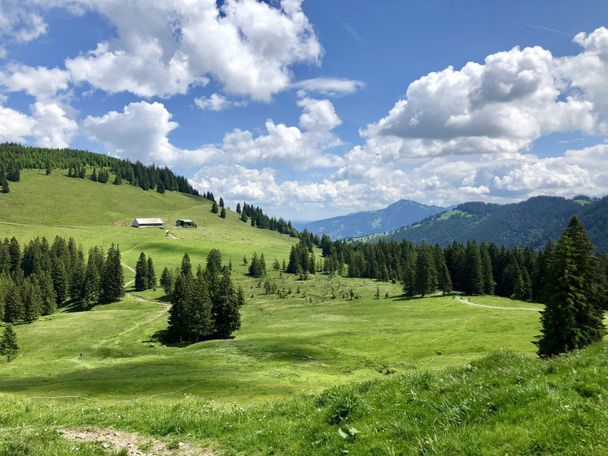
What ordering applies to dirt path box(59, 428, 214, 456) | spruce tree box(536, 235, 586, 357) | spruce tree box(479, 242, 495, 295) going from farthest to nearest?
1. spruce tree box(479, 242, 495, 295)
2. spruce tree box(536, 235, 586, 357)
3. dirt path box(59, 428, 214, 456)

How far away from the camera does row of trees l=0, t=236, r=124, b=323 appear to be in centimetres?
11825

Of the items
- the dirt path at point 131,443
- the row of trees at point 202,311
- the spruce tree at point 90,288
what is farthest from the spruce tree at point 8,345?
the dirt path at point 131,443

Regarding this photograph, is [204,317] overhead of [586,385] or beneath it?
beneath

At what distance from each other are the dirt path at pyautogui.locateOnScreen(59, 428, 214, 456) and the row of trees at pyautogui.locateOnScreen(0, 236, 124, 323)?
12621cm

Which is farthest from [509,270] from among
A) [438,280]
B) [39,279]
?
→ [39,279]

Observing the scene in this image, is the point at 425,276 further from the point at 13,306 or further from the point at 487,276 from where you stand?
the point at 13,306

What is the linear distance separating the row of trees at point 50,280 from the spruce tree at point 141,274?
12.7 meters

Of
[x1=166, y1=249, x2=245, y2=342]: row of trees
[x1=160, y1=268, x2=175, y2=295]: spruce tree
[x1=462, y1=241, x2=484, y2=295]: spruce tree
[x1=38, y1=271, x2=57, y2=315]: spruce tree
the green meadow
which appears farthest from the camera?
[x1=160, y1=268, x2=175, y2=295]: spruce tree

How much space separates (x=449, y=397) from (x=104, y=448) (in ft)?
36.4

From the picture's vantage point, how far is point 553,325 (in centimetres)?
4884

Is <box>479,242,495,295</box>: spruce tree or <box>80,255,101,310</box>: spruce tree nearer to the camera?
<box>80,255,101,310</box>: spruce tree

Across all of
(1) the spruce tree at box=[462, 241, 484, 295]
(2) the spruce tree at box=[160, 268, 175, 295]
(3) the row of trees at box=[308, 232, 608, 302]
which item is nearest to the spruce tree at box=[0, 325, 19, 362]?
(2) the spruce tree at box=[160, 268, 175, 295]

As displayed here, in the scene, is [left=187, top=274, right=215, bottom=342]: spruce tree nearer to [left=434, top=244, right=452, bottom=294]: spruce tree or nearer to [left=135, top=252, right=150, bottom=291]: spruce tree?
[left=135, top=252, right=150, bottom=291]: spruce tree

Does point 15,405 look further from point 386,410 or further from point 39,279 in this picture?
point 39,279
